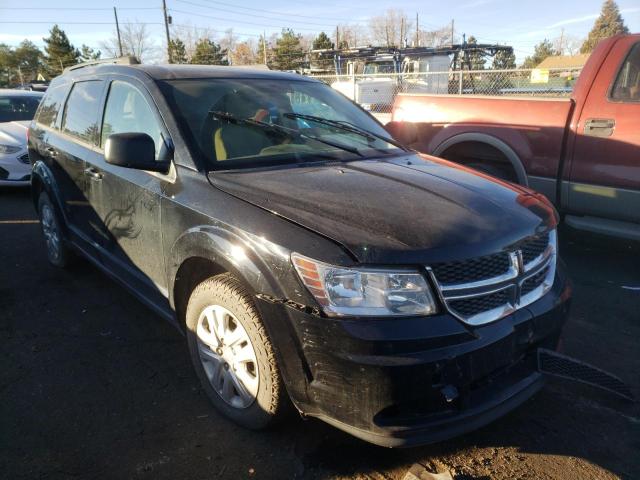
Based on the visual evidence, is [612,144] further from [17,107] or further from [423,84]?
[423,84]

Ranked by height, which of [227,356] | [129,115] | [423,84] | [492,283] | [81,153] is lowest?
[227,356]

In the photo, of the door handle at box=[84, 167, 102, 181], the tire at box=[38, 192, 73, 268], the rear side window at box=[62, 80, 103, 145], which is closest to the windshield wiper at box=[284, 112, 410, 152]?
the door handle at box=[84, 167, 102, 181]

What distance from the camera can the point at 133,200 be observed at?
3.14m

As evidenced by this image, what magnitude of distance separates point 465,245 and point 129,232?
2186 millimetres

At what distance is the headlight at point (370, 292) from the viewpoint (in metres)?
2.00

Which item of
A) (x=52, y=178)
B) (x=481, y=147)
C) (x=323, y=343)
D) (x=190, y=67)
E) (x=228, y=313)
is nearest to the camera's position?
(x=323, y=343)

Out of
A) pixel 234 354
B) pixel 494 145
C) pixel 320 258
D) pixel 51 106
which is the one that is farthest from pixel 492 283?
pixel 51 106

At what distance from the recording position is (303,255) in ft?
6.76

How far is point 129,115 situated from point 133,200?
23.5 inches

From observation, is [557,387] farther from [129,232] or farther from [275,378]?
[129,232]

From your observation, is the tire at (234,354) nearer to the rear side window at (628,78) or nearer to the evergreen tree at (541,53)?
the rear side window at (628,78)

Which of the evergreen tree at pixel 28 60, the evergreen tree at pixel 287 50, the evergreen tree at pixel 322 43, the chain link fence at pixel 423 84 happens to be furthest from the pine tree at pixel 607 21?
the evergreen tree at pixel 28 60

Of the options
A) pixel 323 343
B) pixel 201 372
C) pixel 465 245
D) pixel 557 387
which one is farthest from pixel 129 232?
pixel 557 387

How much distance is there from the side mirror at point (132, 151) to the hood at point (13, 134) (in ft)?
21.8
